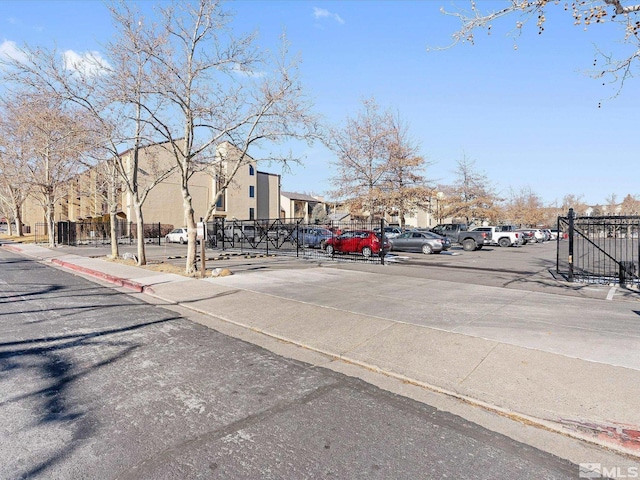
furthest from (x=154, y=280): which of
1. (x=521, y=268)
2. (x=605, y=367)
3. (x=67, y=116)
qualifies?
(x=521, y=268)

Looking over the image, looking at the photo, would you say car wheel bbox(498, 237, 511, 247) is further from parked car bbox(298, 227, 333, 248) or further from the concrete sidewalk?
the concrete sidewalk

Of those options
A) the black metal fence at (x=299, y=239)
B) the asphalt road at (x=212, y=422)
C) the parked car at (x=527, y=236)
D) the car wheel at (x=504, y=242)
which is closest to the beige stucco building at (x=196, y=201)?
the black metal fence at (x=299, y=239)

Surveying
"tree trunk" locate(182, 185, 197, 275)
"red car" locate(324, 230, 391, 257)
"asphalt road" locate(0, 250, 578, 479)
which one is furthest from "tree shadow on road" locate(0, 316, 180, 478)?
"red car" locate(324, 230, 391, 257)

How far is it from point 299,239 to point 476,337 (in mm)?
18104

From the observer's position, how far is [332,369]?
17.5 ft

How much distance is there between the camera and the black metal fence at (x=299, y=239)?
20.2 metres

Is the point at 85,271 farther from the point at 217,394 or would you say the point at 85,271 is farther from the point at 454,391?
the point at 454,391

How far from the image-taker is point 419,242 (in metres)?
24.7

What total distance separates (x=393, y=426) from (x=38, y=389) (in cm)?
403

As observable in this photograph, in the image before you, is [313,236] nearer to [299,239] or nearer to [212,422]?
[299,239]

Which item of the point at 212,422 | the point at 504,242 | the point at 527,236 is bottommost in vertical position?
the point at 212,422

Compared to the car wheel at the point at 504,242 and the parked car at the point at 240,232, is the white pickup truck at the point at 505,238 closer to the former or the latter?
the car wheel at the point at 504,242

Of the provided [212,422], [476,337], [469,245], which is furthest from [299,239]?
[212,422]

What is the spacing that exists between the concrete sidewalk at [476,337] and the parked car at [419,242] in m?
12.7
